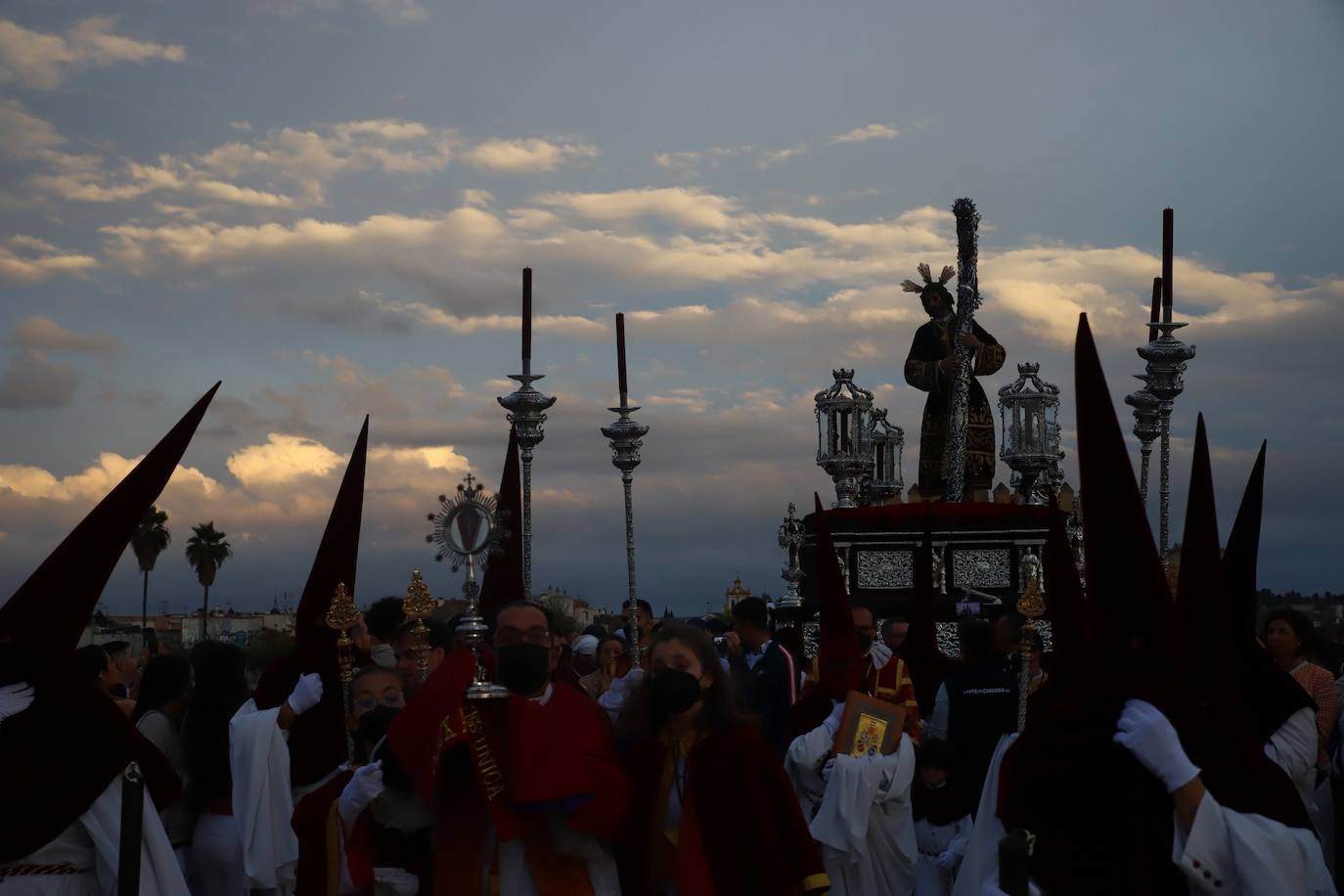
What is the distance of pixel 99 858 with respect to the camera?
6.27m

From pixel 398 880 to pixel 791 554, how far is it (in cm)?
1521

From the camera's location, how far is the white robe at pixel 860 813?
9.36 m

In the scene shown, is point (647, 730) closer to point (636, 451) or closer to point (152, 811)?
point (152, 811)

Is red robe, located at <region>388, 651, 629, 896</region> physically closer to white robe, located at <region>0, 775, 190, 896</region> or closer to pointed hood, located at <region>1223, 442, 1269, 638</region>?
white robe, located at <region>0, 775, 190, 896</region>

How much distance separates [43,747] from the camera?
622cm


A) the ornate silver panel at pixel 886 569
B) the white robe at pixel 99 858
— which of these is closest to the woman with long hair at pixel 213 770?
the white robe at pixel 99 858

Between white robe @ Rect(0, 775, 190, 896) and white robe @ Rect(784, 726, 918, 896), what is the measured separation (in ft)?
14.1

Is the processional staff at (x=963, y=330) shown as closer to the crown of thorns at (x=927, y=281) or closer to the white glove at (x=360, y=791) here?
the crown of thorns at (x=927, y=281)

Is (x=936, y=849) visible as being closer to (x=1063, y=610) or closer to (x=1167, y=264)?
(x=1063, y=610)

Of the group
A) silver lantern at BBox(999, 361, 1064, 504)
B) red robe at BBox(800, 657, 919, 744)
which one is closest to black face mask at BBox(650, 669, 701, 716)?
red robe at BBox(800, 657, 919, 744)

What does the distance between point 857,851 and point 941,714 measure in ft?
4.93

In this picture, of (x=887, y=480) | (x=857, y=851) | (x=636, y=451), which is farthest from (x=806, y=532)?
(x=857, y=851)

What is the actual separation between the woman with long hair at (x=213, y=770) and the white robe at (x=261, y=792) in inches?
8.4

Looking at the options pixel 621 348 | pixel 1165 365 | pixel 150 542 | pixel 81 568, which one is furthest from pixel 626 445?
pixel 150 542
